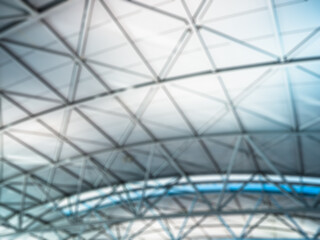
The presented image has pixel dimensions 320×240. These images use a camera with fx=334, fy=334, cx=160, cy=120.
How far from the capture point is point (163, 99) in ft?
60.1

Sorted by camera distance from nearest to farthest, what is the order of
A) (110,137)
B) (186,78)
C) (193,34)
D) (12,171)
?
1. (193,34)
2. (186,78)
3. (110,137)
4. (12,171)

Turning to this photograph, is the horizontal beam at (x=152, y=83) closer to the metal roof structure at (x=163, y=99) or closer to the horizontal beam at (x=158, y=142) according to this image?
the metal roof structure at (x=163, y=99)

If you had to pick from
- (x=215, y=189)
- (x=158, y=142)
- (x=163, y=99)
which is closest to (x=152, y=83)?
(x=163, y=99)

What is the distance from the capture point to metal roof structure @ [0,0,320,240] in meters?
13.7

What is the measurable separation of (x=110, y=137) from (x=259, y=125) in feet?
31.8

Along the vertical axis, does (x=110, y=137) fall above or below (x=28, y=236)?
above

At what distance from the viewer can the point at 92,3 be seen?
13367 mm

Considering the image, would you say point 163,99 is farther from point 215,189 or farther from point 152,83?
point 215,189

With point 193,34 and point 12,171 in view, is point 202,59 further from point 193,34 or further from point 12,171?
point 12,171

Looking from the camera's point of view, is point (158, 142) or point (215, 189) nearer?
point (158, 142)

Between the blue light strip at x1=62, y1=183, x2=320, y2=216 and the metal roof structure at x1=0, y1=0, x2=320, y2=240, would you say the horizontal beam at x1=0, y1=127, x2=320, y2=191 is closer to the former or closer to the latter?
the metal roof structure at x1=0, y1=0, x2=320, y2=240

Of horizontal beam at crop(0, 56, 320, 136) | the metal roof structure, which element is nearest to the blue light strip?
the metal roof structure

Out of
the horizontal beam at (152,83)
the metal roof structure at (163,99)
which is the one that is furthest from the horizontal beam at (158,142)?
the horizontal beam at (152,83)

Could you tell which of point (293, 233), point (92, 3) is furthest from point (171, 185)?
point (92, 3)
